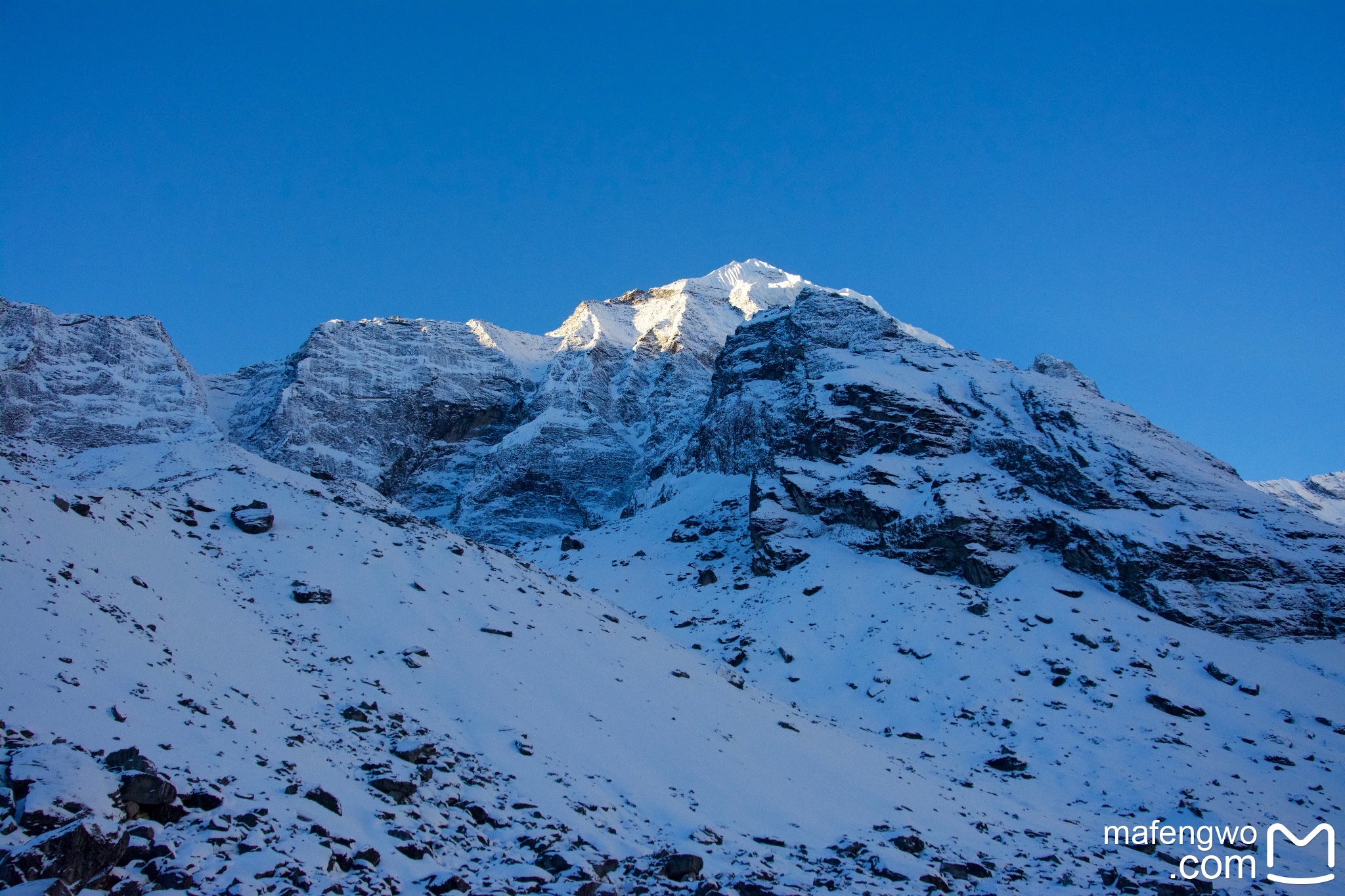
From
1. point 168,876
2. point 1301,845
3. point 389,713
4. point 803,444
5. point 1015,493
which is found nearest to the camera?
point 168,876

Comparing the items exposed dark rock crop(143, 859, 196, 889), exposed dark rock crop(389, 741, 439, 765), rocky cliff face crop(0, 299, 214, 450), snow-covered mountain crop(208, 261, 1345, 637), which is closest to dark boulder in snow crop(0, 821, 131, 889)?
exposed dark rock crop(143, 859, 196, 889)

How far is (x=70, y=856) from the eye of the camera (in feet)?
25.0

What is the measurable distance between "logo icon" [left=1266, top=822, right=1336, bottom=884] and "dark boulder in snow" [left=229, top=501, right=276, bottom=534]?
30.0 m

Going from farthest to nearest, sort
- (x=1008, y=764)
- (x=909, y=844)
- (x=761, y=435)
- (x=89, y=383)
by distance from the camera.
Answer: (x=89, y=383) → (x=761, y=435) → (x=1008, y=764) → (x=909, y=844)

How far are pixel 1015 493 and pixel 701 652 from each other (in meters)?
24.8

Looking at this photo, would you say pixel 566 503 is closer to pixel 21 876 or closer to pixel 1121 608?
pixel 1121 608

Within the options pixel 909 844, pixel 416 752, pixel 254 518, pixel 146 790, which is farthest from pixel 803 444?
pixel 146 790

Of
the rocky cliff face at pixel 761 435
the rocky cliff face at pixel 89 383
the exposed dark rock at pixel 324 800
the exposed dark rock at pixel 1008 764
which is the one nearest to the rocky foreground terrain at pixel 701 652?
the exposed dark rock at pixel 324 800

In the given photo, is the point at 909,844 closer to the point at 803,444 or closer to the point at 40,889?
the point at 40,889

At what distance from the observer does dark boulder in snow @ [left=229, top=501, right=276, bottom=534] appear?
23734 millimetres

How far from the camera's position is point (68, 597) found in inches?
551

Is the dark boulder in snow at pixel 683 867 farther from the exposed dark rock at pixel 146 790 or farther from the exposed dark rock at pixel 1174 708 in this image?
the exposed dark rock at pixel 1174 708

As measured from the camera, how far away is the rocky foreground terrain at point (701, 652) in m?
10.7

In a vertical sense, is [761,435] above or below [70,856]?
above
